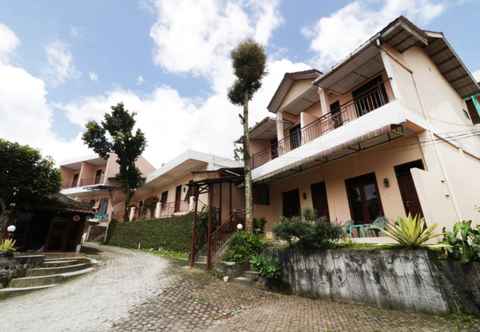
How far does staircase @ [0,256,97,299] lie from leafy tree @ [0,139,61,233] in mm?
2912

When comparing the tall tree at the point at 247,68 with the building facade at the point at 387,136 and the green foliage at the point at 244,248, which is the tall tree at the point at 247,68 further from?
the green foliage at the point at 244,248

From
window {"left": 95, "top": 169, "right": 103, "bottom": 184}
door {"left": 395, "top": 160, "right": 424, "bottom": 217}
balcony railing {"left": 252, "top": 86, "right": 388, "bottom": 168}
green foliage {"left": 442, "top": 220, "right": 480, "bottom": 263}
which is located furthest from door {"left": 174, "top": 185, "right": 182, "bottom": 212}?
green foliage {"left": 442, "top": 220, "right": 480, "bottom": 263}

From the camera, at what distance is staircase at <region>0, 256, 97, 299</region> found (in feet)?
20.4

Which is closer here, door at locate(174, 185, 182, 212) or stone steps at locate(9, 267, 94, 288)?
stone steps at locate(9, 267, 94, 288)

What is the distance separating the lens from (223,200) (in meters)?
12.7

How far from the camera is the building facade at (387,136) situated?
6.31 metres

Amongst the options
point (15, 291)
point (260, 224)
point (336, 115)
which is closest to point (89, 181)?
point (15, 291)

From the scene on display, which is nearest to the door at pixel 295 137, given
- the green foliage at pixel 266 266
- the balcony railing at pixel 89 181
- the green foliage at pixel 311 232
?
the green foliage at pixel 311 232

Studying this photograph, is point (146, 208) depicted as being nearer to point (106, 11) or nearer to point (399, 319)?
point (106, 11)

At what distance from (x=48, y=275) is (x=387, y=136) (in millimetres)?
12334

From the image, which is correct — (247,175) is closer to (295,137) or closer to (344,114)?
(295,137)

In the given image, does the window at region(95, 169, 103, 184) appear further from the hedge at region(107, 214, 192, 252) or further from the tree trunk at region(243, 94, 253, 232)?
the tree trunk at region(243, 94, 253, 232)

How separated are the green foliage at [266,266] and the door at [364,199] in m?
4.06

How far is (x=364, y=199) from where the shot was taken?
8148 mm
